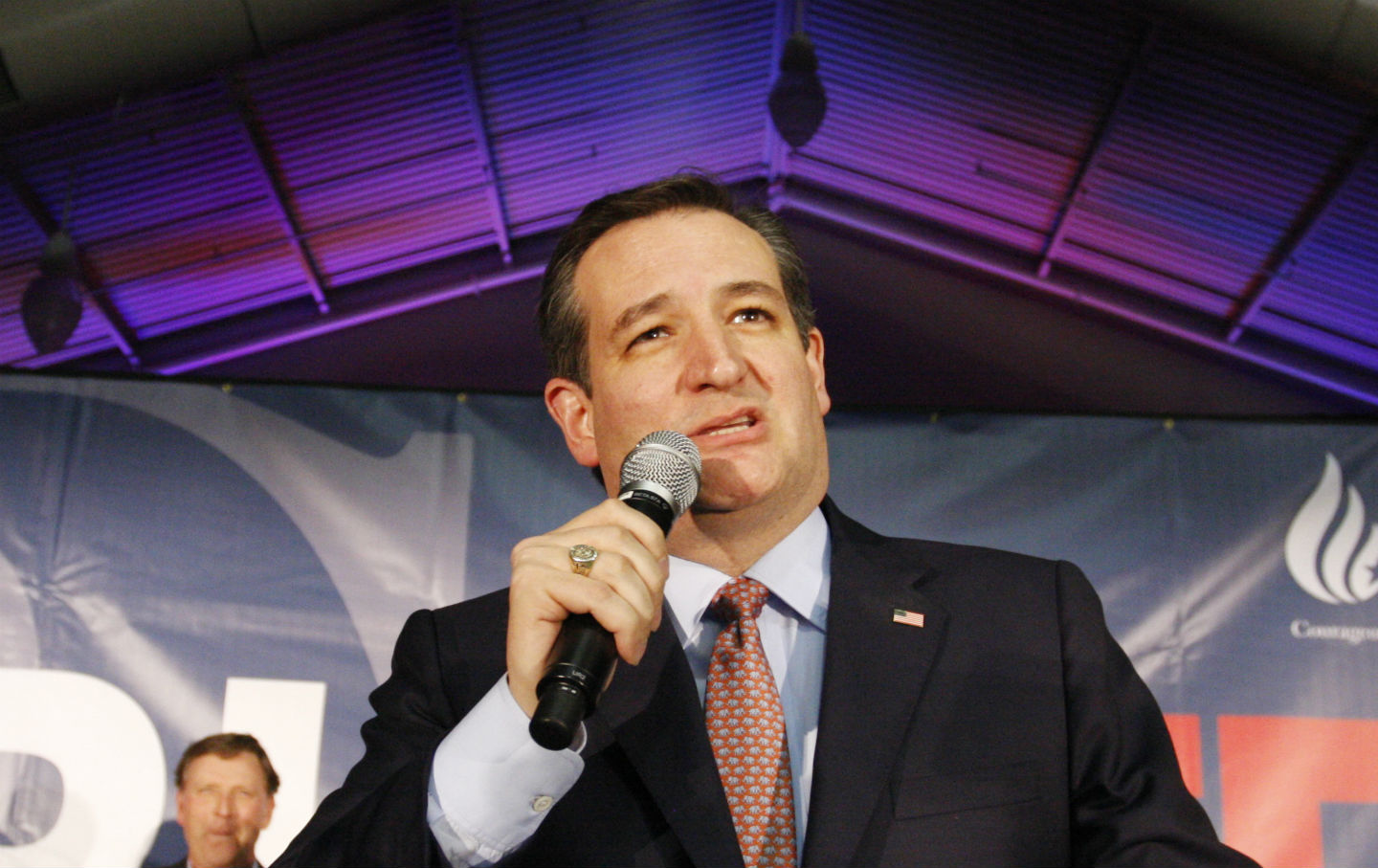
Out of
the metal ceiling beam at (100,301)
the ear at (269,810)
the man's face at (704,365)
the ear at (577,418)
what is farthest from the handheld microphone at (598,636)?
the metal ceiling beam at (100,301)

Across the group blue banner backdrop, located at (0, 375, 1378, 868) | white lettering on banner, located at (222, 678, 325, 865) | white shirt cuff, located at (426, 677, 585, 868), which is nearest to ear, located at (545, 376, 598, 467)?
white shirt cuff, located at (426, 677, 585, 868)

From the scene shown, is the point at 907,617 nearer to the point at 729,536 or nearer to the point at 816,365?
the point at 729,536

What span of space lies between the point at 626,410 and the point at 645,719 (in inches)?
17.4

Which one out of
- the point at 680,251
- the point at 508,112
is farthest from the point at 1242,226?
the point at 680,251

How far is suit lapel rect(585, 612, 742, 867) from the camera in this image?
1.21 meters

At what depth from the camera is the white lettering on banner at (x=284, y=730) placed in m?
3.05

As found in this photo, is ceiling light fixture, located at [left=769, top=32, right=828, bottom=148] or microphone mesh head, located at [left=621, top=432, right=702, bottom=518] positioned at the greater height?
ceiling light fixture, located at [left=769, top=32, right=828, bottom=148]

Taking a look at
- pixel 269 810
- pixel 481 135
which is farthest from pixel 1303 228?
pixel 269 810

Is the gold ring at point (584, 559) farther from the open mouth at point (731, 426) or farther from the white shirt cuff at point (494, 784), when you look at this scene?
the open mouth at point (731, 426)

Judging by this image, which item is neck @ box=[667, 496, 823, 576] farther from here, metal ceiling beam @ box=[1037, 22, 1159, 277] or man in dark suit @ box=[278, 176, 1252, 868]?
metal ceiling beam @ box=[1037, 22, 1159, 277]

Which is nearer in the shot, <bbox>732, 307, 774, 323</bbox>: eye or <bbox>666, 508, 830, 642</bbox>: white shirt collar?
<bbox>666, 508, 830, 642</bbox>: white shirt collar

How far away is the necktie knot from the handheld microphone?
0.25 m

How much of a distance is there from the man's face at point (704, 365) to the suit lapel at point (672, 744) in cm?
23

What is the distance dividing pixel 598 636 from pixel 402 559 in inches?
93.8
